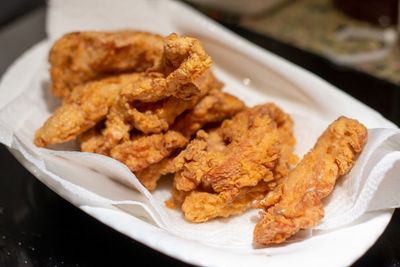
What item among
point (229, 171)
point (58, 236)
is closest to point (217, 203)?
point (229, 171)

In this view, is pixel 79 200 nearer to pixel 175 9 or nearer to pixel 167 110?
pixel 167 110

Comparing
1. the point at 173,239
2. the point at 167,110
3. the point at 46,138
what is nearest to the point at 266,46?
the point at 167,110

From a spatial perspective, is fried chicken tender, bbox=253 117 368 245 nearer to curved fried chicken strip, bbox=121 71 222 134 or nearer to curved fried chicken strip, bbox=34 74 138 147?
curved fried chicken strip, bbox=121 71 222 134

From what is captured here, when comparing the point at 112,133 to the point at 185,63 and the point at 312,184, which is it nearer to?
the point at 185,63

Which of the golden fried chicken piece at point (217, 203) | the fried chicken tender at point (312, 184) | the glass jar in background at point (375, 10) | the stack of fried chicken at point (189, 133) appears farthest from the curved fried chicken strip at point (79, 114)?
the glass jar in background at point (375, 10)

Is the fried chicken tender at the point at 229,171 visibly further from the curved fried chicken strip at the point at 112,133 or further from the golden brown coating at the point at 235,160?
the curved fried chicken strip at the point at 112,133

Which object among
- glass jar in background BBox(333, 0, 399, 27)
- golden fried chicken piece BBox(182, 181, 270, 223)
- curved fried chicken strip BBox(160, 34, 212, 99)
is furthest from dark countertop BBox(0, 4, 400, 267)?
glass jar in background BBox(333, 0, 399, 27)
